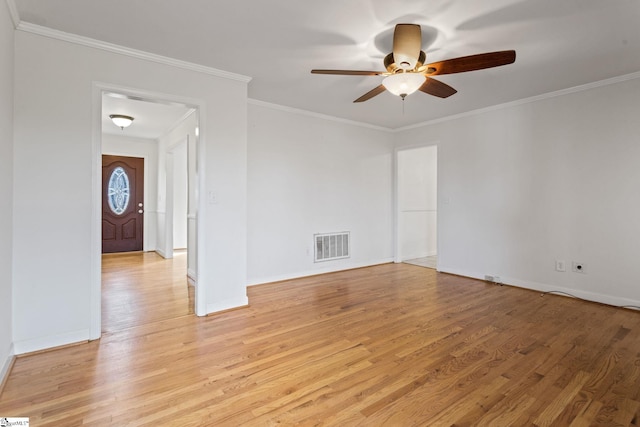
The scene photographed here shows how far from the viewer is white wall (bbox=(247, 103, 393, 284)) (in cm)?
418

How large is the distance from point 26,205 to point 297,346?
2306mm

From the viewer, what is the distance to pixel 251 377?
1.99 metres

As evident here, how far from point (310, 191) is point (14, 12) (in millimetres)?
3390

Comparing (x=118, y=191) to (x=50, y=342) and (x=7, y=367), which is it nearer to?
(x=50, y=342)

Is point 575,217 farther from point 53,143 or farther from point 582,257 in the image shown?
point 53,143

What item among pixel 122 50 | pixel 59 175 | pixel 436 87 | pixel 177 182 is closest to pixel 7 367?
pixel 59 175

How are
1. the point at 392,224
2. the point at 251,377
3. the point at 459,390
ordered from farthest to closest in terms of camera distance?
1. the point at 392,224
2. the point at 251,377
3. the point at 459,390

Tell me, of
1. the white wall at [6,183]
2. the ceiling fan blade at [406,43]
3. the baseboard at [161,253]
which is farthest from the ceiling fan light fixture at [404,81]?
the baseboard at [161,253]

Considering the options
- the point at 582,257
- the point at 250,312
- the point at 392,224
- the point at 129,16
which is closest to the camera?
the point at 129,16

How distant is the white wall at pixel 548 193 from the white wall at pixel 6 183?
16.3 feet

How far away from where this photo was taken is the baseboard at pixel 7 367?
6.17 feet

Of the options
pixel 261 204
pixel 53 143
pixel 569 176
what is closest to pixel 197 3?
pixel 53 143

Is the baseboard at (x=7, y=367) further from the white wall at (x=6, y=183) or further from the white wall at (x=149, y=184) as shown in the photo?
the white wall at (x=149, y=184)

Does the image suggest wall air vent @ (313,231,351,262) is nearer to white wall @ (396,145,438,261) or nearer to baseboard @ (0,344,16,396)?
white wall @ (396,145,438,261)
